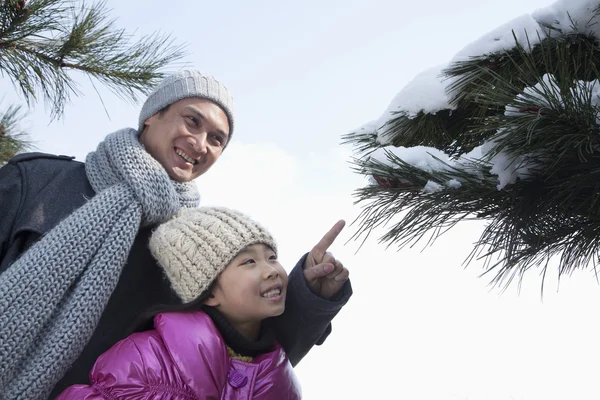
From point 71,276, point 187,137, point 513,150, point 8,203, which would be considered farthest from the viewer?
point 187,137

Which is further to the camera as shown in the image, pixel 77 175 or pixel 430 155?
pixel 77 175

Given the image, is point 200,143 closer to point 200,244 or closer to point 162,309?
point 200,244

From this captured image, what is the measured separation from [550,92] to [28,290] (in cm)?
110

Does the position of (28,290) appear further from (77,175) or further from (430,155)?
(430,155)

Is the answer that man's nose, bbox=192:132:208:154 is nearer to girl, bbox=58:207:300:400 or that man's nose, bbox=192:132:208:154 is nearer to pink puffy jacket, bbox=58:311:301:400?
girl, bbox=58:207:300:400

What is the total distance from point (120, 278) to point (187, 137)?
39cm

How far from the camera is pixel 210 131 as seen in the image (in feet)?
5.59

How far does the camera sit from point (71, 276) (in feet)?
4.61

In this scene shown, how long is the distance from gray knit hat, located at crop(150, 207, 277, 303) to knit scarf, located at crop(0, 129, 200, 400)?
0.32 feet

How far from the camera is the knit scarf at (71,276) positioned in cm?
133

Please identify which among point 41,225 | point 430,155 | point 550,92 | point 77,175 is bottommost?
point 41,225

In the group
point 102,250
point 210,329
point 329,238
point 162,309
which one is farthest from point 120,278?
point 329,238

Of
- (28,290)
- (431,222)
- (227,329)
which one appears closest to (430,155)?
(431,222)

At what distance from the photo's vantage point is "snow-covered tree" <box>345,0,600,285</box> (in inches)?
43.9
